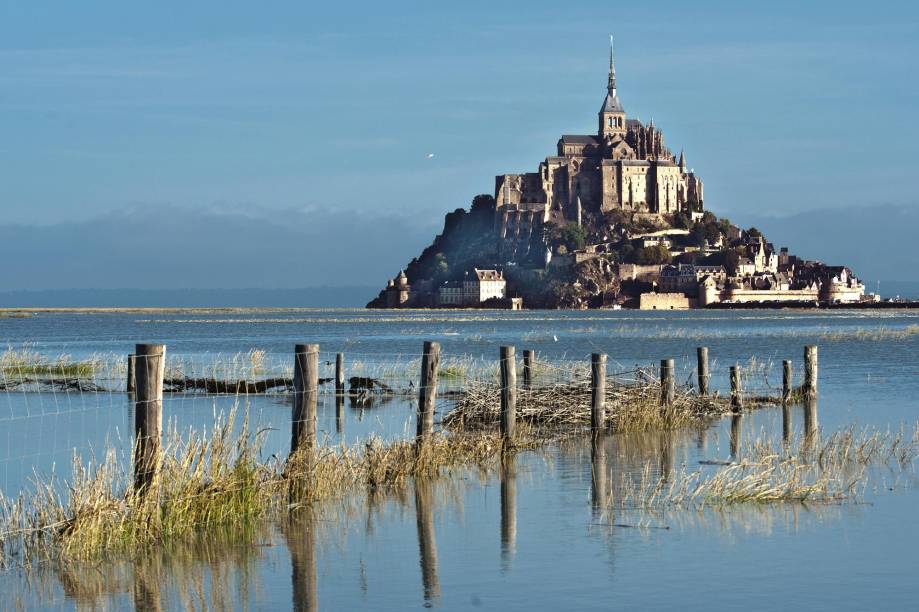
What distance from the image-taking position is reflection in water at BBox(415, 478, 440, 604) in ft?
32.4

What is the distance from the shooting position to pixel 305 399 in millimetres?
12773

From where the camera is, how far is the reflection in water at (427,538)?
32.4 feet

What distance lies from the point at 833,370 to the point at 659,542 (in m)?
25.9

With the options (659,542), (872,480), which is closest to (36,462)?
(659,542)

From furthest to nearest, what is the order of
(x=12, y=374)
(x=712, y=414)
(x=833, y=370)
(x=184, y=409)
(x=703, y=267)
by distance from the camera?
(x=703, y=267), (x=833, y=370), (x=12, y=374), (x=184, y=409), (x=712, y=414)

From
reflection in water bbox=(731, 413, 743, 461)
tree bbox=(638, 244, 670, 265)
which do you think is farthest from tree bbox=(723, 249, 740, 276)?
reflection in water bbox=(731, 413, 743, 461)

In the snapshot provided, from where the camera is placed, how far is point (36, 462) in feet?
53.4

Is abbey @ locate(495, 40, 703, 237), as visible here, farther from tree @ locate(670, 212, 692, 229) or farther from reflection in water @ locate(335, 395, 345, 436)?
reflection in water @ locate(335, 395, 345, 436)

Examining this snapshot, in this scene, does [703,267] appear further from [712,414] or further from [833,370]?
[712,414]

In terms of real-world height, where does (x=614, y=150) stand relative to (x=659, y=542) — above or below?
above

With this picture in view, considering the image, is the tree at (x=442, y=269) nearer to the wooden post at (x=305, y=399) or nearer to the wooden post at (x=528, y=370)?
the wooden post at (x=528, y=370)

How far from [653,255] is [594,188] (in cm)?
1344

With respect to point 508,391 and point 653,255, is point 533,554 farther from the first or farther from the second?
point 653,255

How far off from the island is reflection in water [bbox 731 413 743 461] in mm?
157665
